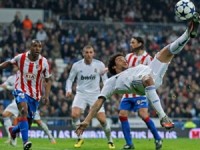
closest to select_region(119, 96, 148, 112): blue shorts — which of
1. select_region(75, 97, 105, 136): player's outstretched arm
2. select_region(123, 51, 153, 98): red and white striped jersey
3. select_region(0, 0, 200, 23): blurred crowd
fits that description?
select_region(123, 51, 153, 98): red and white striped jersey

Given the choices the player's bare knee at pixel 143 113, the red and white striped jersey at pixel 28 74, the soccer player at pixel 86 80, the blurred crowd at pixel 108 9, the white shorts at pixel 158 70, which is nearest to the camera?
the white shorts at pixel 158 70

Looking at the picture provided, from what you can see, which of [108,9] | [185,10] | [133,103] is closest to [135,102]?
[133,103]

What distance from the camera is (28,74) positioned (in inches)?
672

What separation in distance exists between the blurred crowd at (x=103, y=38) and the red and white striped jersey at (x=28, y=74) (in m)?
11.7

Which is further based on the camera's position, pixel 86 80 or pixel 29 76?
pixel 86 80

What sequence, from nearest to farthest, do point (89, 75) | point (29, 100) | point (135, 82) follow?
point (135, 82)
point (29, 100)
point (89, 75)

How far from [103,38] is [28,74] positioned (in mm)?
20694

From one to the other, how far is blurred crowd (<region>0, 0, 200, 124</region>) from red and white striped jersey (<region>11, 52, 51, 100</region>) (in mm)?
11660

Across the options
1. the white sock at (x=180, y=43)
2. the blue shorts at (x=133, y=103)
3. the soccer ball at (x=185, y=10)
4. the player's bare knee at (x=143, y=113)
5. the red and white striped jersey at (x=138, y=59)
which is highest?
the soccer ball at (x=185, y=10)

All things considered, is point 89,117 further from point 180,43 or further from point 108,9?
point 108,9

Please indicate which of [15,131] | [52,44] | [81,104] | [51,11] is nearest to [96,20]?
[51,11]

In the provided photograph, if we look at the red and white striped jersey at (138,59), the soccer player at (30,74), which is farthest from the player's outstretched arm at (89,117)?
the red and white striped jersey at (138,59)

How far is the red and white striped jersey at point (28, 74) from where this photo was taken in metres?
16.9

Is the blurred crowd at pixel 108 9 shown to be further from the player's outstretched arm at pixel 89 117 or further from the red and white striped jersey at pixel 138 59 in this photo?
the player's outstretched arm at pixel 89 117
